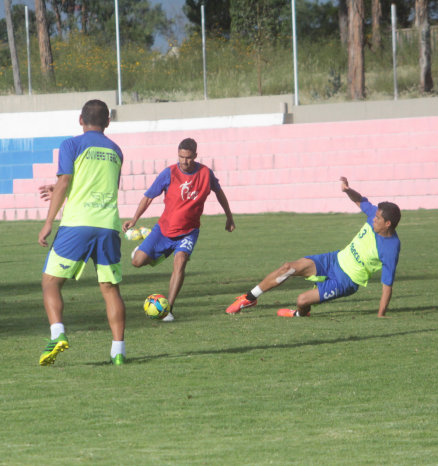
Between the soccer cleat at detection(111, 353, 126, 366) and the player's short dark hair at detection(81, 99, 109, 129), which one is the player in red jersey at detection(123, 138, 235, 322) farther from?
the player's short dark hair at detection(81, 99, 109, 129)

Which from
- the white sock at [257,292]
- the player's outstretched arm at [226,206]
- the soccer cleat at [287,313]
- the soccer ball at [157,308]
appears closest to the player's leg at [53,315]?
the soccer ball at [157,308]

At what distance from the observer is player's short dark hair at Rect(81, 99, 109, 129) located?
7234 millimetres

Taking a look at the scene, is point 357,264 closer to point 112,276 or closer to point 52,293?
point 112,276

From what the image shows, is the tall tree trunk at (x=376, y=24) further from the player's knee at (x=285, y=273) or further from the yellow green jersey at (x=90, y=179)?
the yellow green jersey at (x=90, y=179)

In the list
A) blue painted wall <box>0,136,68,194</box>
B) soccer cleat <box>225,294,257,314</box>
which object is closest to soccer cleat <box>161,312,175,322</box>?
soccer cleat <box>225,294,257,314</box>

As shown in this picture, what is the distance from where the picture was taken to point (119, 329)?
7.32 meters

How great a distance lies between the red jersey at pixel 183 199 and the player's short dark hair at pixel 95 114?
3.14 m

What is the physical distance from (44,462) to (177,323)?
4965 mm

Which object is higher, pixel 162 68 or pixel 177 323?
pixel 162 68

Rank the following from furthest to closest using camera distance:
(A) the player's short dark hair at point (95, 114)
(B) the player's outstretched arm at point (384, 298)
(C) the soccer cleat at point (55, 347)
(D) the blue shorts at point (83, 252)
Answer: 1. (B) the player's outstretched arm at point (384, 298)
2. (A) the player's short dark hair at point (95, 114)
3. (D) the blue shorts at point (83, 252)
4. (C) the soccer cleat at point (55, 347)

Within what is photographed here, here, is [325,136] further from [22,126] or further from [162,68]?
[162,68]

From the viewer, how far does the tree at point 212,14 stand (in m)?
49.9

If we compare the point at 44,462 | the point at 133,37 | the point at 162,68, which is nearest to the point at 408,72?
the point at 162,68

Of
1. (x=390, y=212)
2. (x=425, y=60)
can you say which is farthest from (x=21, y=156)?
(x=390, y=212)
